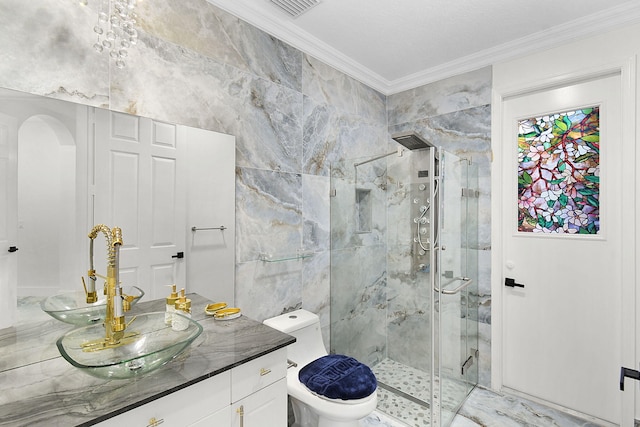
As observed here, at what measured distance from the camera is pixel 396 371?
2.34 meters

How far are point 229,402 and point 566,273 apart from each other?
2.27 metres

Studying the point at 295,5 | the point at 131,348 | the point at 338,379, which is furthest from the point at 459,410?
the point at 295,5

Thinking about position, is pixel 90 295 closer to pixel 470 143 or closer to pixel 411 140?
pixel 411 140

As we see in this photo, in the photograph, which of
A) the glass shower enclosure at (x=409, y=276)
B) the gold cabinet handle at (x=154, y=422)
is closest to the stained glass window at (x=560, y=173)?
the glass shower enclosure at (x=409, y=276)

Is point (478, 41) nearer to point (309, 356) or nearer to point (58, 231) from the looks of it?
point (309, 356)

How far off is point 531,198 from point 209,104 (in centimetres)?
226

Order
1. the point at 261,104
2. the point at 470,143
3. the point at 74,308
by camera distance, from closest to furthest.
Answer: the point at 74,308 → the point at 261,104 → the point at 470,143

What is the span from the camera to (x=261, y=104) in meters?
1.92

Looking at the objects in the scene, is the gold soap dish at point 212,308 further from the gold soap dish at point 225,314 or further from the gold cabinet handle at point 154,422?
the gold cabinet handle at point 154,422

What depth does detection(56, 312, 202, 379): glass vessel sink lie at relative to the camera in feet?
2.99

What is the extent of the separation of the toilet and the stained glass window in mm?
1663

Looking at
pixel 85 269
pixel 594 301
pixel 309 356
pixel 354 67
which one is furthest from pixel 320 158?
pixel 594 301

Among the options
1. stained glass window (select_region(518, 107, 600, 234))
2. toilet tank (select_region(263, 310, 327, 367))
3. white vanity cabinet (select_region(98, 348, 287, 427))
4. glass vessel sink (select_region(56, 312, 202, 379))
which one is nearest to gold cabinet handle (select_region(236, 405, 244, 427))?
white vanity cabinet (select_region(98, 348, 287, 427))

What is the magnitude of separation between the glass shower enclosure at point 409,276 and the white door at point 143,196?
119 centimetres
